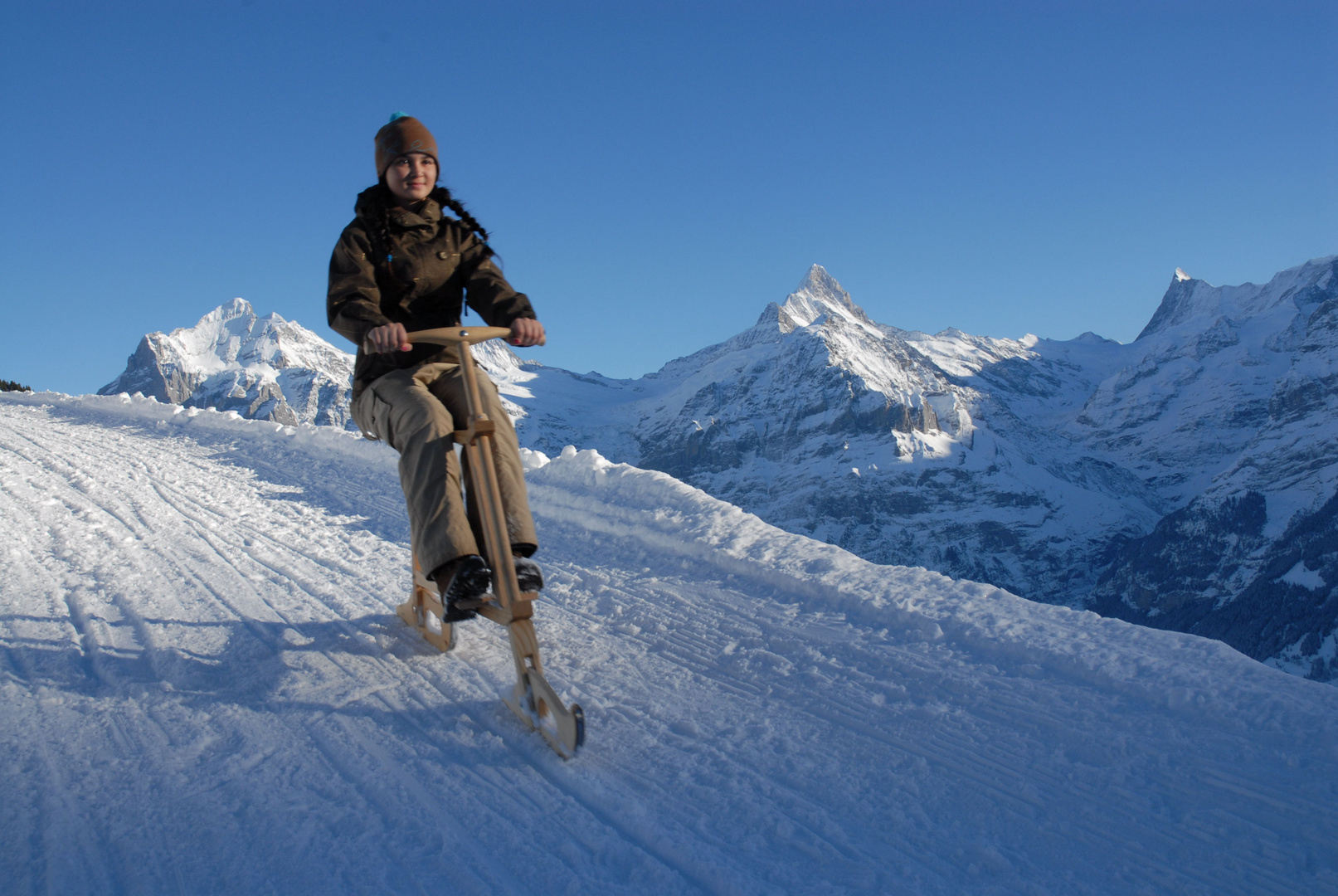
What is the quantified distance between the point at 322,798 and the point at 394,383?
1674 mm

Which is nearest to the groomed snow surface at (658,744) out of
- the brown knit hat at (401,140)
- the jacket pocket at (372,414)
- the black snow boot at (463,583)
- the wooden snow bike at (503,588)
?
the wooden snow bike at (503,588)

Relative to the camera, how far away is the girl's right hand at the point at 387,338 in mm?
3045

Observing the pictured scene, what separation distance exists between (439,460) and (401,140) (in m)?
1.48

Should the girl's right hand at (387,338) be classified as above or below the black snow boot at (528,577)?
above

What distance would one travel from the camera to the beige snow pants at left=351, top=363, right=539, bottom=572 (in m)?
3.05

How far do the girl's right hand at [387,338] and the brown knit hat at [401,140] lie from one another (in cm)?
90

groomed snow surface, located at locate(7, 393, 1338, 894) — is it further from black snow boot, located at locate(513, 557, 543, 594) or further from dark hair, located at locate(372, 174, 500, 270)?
dark hair, located at locate(372, 174, 500, 270)

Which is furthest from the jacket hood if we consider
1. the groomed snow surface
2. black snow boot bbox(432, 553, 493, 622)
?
the groomed snow surface

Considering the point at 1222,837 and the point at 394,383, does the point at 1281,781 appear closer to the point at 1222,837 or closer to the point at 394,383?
the point at 1222,837

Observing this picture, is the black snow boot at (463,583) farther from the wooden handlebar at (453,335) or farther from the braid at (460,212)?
the braid at (460,212)

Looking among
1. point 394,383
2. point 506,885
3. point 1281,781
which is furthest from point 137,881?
point 1281,781

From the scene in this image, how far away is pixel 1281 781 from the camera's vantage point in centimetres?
267

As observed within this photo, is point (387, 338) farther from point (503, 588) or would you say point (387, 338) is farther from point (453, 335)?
point (503, 588)

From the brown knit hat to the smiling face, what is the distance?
0.07 feet
